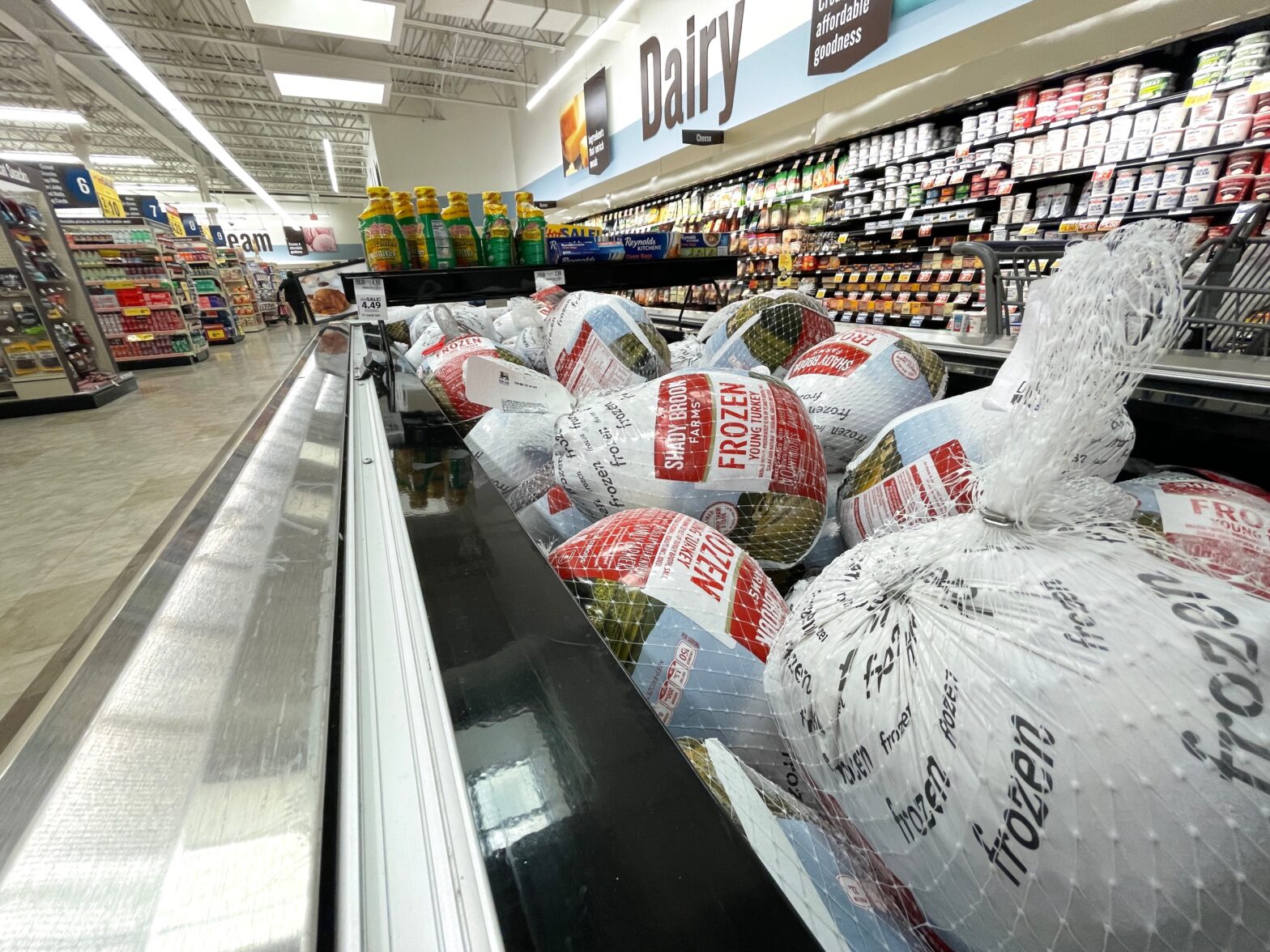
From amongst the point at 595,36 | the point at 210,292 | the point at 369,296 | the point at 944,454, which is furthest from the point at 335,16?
the point at 944,454

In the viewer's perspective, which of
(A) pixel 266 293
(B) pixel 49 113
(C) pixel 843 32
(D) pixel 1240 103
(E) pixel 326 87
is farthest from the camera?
(A) pixel 266 293

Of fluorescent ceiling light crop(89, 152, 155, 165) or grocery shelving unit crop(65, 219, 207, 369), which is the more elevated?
fluorescent ceiling light crop(89, 152, 155, 165)

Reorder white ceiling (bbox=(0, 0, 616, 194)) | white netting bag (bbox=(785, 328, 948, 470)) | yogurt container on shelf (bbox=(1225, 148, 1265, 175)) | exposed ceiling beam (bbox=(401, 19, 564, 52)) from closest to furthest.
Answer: white netting bag (bbox=(785, 328, 948, 470)) → yogurt container on shelf (bbox=(1225, 148, 1265, 175)) → white ceiling (bbox=(0, 0, 616, 194)) → exposed ceiling beam (bbox=(401, 19, 564, 52))

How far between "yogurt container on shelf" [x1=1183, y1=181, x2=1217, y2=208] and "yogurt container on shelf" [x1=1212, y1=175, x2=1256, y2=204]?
0.10 feet

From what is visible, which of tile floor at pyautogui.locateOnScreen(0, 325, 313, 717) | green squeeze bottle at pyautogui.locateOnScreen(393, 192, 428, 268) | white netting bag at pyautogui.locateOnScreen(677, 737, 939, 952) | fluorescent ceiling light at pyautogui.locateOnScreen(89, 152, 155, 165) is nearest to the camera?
white netting bag at pyautogui.locateOnScreen(677, 737, 939, 952)

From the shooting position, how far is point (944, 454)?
2.47ft

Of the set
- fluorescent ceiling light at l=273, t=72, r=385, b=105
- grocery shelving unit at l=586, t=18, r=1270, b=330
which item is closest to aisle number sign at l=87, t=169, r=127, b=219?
fluorescent ceiling light at l=273, t=72, r=385, b=105

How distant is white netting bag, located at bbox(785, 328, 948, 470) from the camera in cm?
102

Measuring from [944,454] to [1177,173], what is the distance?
3.85 meters

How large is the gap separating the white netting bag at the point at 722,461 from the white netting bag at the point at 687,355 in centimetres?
65

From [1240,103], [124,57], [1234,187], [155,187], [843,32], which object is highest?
[155,187]

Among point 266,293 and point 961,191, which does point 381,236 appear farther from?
point 266,293

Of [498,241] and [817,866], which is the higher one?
[498,241]

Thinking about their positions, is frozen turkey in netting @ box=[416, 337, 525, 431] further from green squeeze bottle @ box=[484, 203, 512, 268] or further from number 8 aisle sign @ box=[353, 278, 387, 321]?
green squeeze bottle @ box=[484, 203, 512, 268]
